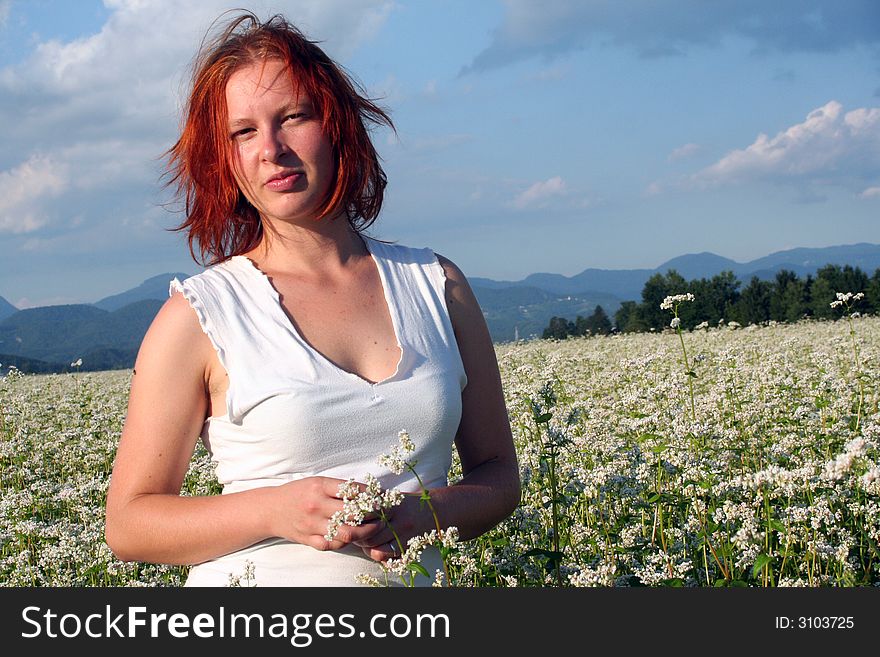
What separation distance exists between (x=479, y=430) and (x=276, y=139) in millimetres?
1189

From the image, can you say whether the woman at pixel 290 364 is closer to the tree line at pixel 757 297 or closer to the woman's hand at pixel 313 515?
the woman's hand at pixel 313 515

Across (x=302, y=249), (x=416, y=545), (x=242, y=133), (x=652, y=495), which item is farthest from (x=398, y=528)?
(x=652, y=495)

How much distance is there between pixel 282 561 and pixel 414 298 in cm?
99

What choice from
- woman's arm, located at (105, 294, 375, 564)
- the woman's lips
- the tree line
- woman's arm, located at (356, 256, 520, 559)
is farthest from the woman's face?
the tree line

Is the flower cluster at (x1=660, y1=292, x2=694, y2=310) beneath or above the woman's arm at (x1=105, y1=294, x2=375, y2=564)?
above

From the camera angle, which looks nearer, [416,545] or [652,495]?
[416,545]

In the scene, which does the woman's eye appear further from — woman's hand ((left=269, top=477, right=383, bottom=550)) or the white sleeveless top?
woman's hand ((left=269, top=477, right=383, bottom=550))

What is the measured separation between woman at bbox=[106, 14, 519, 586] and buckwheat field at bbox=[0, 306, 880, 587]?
209mm

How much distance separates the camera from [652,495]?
4.11 meters

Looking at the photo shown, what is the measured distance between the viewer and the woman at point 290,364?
2.45 meters

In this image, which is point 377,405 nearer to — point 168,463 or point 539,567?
point 168,463

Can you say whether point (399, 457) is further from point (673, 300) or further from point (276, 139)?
point (673, 300)

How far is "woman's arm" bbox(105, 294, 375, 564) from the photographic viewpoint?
7.88ft

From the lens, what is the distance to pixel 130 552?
8.34 ft
